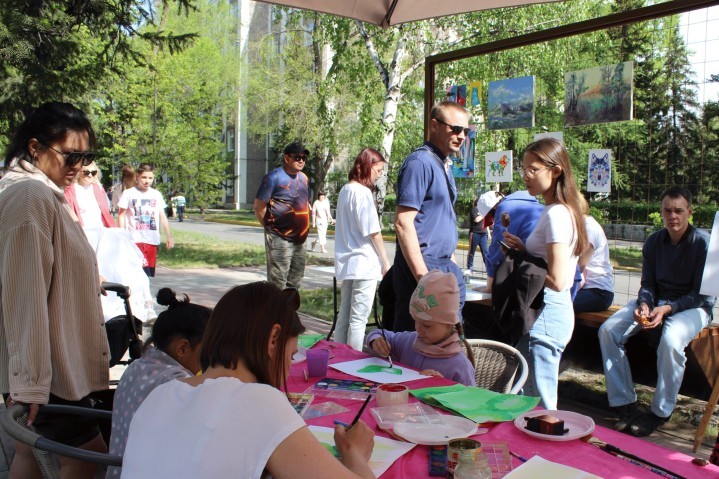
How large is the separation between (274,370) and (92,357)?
1.19 meters

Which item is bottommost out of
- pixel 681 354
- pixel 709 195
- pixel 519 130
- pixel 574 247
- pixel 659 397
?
pixel 659 397

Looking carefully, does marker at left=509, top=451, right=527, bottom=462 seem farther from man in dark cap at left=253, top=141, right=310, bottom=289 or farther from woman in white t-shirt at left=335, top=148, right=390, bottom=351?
man in dark cap at left=253, top=141, right=310, bottom=289

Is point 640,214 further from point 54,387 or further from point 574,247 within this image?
point 54,387

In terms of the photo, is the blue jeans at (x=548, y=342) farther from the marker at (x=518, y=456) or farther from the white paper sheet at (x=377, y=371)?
the marker at (x=518, y=456)

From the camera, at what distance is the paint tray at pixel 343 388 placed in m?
2.44

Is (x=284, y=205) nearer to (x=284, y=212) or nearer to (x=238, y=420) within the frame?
(x=284, y=212)

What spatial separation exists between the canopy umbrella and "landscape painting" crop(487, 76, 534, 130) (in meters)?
1.17

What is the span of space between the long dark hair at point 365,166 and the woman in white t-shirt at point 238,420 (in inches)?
147

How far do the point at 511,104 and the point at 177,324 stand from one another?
13.1 ft

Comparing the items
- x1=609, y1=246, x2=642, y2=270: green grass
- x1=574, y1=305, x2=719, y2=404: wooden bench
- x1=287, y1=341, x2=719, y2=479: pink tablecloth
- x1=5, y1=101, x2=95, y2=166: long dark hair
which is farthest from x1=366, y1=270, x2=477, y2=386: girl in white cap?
x1=609, y1=246, x2=642, y2=270: green grass

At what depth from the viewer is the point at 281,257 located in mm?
6668

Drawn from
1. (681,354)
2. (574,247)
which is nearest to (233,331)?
(574,247)

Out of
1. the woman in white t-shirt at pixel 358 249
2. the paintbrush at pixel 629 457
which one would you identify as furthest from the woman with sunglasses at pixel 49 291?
the woman in white t-shirt at pixel 358 249

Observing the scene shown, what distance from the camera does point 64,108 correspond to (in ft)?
7.97
